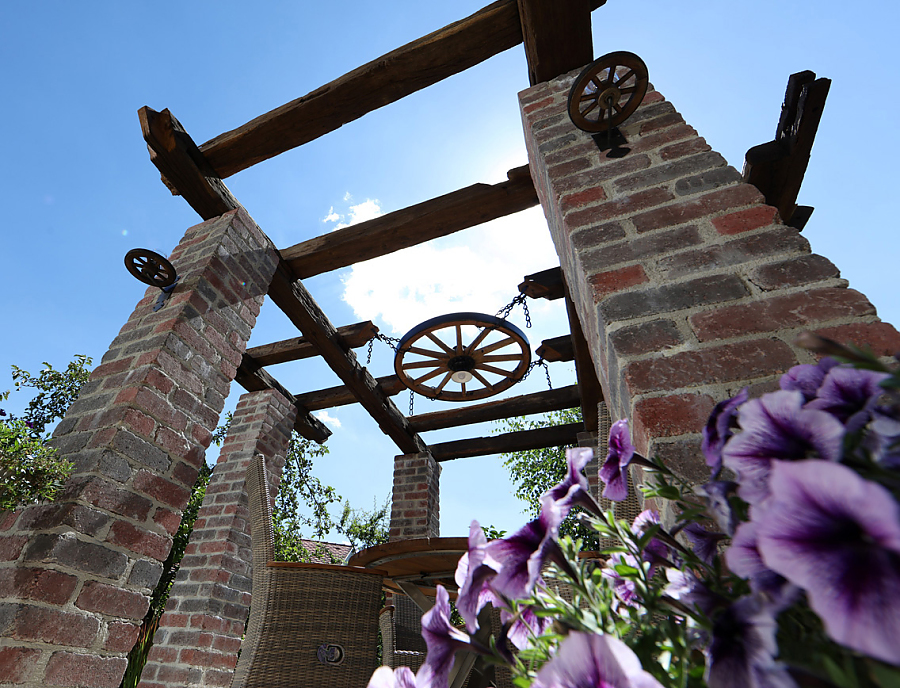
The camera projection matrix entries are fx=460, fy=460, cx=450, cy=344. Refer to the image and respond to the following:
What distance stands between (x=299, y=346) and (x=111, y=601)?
2983mm

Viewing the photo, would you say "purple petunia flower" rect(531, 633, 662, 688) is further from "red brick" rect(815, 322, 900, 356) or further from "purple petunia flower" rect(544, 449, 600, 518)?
"red brick" rect(815, 322, 900, 356)

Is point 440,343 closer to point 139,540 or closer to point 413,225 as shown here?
point 413,225

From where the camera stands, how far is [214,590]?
10.9 feet

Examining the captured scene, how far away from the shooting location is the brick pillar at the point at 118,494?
63.2 inches

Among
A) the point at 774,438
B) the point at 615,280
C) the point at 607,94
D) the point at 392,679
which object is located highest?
the point at 607,94

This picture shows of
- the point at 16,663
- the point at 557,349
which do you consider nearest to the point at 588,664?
the point at 16,663

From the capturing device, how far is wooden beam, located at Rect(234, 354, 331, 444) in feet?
15.9

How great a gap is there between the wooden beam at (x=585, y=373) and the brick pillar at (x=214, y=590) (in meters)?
3.11

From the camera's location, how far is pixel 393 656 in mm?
2434

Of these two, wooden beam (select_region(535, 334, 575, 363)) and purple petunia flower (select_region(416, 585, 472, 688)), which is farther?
wooden beam (select_region(535, 334, 575, 363))

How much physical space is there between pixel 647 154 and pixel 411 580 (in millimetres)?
2089

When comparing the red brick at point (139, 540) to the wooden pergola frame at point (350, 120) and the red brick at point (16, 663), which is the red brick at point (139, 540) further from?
the wooden pergola frame at point (350, 120)


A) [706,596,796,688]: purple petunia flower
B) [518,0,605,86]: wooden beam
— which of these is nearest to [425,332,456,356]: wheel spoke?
[518,0,605,86]: wooden beam

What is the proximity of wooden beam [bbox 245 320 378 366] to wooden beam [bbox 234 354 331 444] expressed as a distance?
0.11 m
